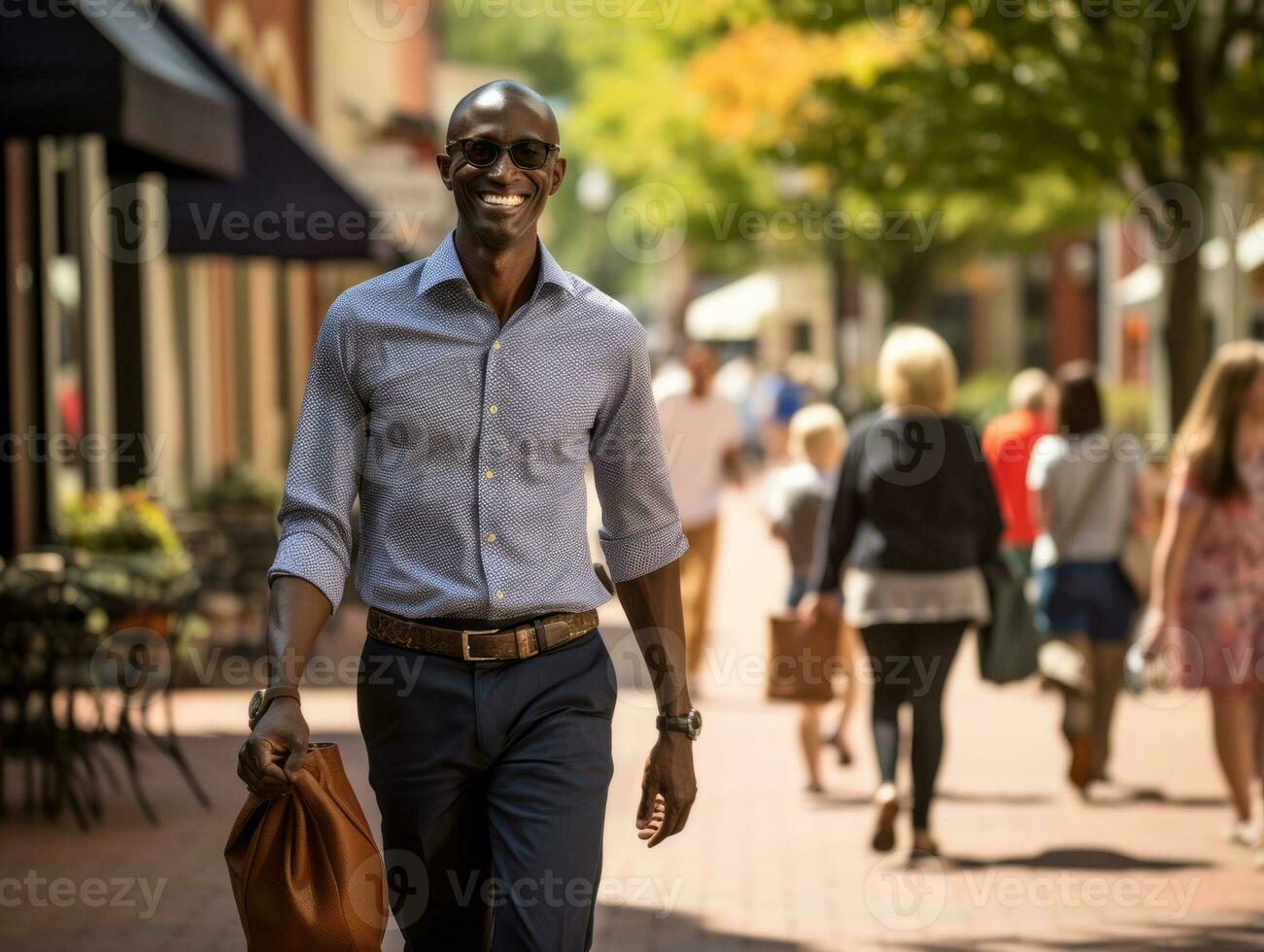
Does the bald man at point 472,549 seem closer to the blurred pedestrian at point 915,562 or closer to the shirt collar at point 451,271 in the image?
the shirt collar at point 451,271

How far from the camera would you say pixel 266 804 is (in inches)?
133

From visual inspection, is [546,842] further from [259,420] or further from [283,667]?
[259,420]

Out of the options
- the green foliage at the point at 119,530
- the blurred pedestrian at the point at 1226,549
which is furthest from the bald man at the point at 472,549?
the green foliage at the point at 119,530

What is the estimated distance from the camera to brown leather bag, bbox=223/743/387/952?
131 inches

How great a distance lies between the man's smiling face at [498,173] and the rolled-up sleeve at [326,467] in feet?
0.99

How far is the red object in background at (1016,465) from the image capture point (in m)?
11.9

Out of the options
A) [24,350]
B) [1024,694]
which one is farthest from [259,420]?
[1024,694]

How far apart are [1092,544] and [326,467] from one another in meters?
6.08

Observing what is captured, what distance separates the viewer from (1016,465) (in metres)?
11.9

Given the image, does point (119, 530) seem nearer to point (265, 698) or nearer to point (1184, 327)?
Result: point (1184, 327)

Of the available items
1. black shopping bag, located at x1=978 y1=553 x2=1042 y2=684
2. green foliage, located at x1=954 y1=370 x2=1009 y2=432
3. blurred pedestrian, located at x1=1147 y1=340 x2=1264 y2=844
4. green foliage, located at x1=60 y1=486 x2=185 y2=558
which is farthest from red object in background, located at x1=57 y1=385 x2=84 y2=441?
green foliage, located at x1=954 y1=370 x2=1009 y2=432

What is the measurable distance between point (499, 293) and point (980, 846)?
4.64 metres

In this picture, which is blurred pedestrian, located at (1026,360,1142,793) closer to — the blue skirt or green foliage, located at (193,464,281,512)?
the blue skirt

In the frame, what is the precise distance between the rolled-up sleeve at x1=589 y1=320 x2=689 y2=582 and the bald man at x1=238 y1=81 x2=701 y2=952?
3.3 inches
